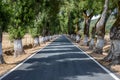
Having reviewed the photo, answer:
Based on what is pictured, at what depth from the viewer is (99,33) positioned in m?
32.3

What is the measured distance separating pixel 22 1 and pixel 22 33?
319 centimetres

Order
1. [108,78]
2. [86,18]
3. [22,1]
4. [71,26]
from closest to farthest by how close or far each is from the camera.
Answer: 1. [108,78]
2. [22,1]
3. [86,18]
4. [71,26]

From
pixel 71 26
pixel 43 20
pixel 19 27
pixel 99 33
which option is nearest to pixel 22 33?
pixel 19 27

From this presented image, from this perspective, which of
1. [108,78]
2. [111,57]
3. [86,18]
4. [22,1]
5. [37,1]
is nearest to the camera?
[108,78]

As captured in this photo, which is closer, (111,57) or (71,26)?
(111,57)

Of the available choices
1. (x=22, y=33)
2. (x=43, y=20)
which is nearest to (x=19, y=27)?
(x=22, y=33)

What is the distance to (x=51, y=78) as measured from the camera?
14.6m

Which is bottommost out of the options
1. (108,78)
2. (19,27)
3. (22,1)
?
(108,78)

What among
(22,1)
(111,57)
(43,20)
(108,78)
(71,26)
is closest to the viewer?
(108,78)

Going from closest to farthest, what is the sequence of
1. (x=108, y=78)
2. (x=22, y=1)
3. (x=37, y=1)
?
(x=108, y=78)
(x=22, y=1)
(x=37, y=1)

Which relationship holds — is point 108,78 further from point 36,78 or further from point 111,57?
point 111,57

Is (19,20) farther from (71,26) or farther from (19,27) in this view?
(71,26)

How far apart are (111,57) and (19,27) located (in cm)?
1281

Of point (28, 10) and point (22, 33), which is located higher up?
point (28, 10)
